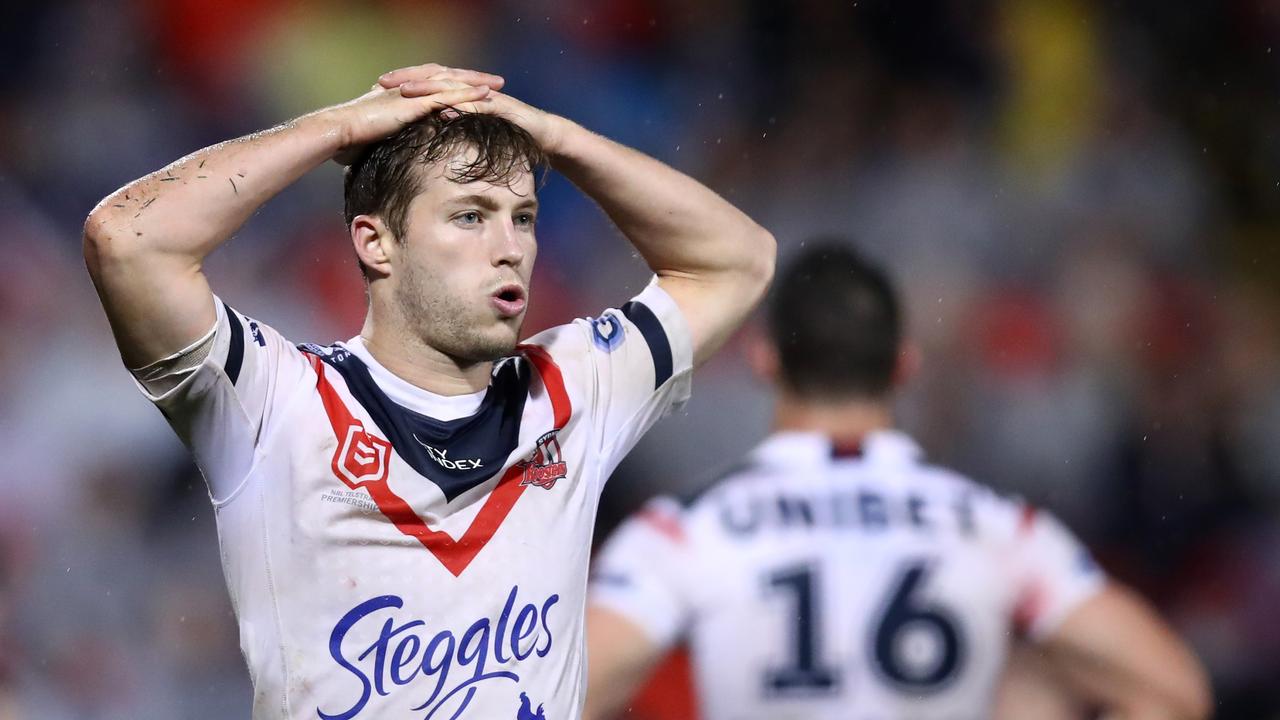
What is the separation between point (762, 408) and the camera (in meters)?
5.38

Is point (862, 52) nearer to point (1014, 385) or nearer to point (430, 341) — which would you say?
point (1014, 385)

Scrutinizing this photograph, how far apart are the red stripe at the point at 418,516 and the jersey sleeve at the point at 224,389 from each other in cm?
8

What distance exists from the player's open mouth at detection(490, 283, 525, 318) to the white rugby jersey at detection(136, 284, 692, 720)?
0.19m

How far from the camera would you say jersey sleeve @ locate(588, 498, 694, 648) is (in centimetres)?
308

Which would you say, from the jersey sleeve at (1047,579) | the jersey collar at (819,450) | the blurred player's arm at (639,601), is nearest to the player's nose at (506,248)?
the blurred player's arm at (639,601)

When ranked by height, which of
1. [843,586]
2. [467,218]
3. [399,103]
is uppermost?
[399,103]

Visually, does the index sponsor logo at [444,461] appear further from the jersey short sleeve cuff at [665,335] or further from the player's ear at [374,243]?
the jersey short sleeve cuff at [665,335]

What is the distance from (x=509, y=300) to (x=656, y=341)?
0.37 metres

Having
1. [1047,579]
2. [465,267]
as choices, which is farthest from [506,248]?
[1047,579]

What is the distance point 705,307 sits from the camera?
2746mm

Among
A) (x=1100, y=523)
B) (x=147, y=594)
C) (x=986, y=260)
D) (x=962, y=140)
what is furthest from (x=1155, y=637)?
(x=147, y=594)

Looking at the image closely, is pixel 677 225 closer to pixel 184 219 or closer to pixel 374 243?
pixel 374 243

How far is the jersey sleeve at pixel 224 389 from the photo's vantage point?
2.13 meters

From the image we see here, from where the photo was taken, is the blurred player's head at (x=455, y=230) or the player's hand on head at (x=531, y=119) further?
the player's hand on head at (x=531, y=119)
